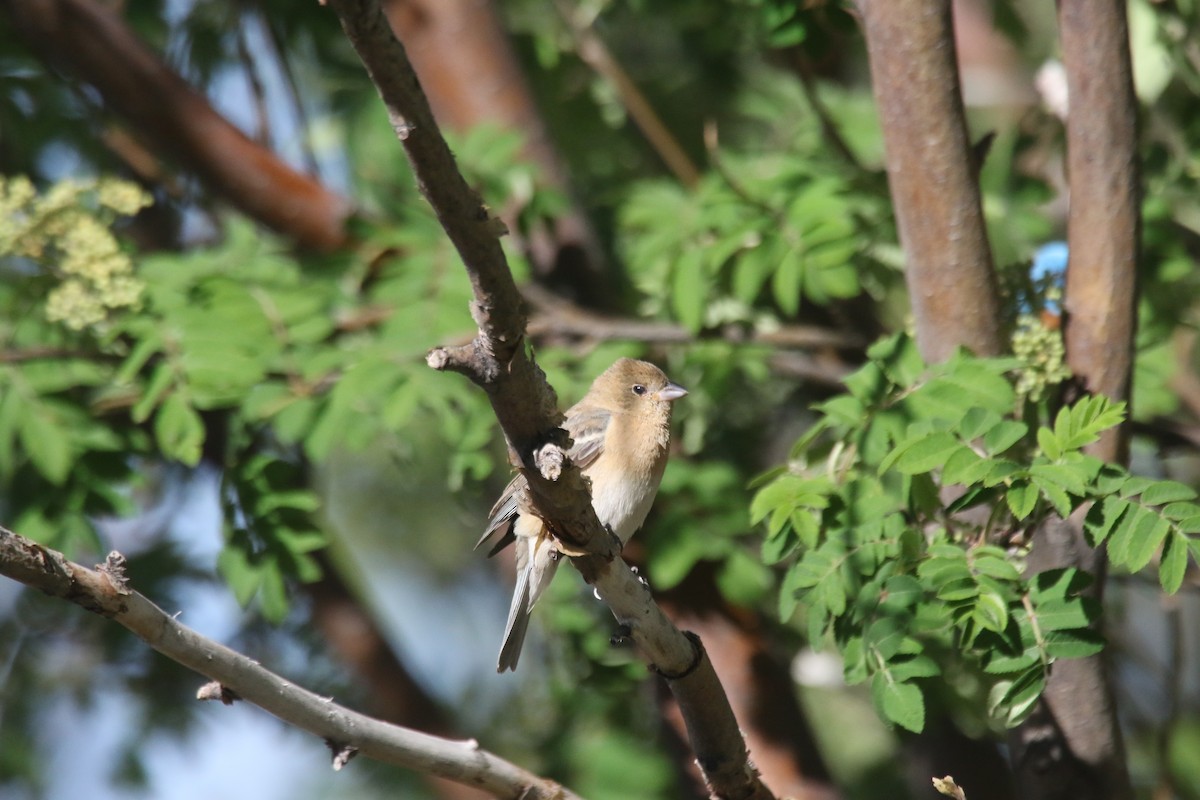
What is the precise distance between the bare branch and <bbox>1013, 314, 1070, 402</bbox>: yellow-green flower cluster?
0.30 ft

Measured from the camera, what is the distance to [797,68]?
4453 millimetres

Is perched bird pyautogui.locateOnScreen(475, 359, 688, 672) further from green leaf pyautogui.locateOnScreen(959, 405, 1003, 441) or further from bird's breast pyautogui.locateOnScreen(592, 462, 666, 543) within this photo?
green leaf pyautogui.locateOnScreen(959, 405, 1003, 441)

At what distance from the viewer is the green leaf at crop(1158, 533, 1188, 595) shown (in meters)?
2.68

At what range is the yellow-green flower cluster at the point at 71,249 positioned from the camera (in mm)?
4172

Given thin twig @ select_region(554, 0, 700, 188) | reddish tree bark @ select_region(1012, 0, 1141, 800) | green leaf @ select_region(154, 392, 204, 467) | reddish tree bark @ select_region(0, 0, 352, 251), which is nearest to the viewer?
reddish tree bark @ select_region(1012, 0, 1141, 800)

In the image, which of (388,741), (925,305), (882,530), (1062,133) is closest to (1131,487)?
(882,530)

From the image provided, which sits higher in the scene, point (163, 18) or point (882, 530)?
point (163, 18)

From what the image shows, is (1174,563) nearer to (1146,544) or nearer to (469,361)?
(1146,544)

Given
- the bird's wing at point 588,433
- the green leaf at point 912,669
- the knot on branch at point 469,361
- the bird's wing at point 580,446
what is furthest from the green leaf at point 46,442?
the green leaf at point 912,669

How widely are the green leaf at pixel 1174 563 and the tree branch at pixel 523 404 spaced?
3.57ft

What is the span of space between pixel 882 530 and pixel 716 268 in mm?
1435

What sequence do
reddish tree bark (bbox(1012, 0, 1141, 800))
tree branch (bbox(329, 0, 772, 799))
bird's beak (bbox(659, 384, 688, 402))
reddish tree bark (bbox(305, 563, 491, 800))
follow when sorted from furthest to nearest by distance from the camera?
reddish tree bark (bbox(305, 563, 491, 800)), bird's beak (bbox(659, 384, 688, 402)), reddish tree bark (bbox(1012, 0, 1141, 800)), tree branch (bbox(329, 0, 772, 799))

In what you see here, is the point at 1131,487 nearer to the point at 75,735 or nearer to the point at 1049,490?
the point at 1049,490

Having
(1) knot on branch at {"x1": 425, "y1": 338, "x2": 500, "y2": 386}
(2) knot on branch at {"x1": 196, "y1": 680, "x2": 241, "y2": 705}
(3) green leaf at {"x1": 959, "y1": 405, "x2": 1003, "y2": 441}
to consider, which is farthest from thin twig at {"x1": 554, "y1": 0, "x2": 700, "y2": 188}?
(2) knot on branch at {"x1": 196, "y1": 680, "x2": 241, "y2": 705}
